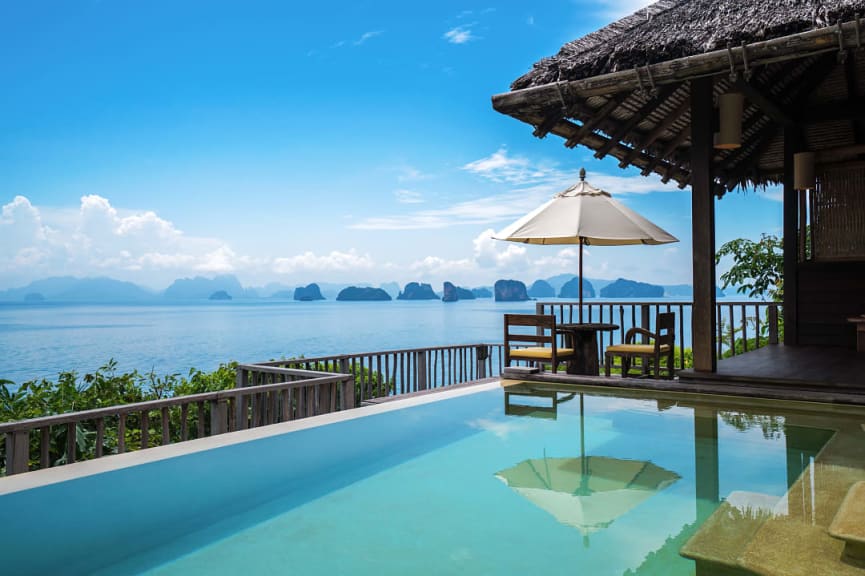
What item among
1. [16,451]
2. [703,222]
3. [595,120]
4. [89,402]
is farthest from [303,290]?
[16,451]

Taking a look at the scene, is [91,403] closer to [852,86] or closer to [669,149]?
[669,149]

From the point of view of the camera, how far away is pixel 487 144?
72875mm

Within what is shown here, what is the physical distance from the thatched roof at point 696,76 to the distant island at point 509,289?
197 ft

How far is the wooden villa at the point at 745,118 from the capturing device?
18.3 ft

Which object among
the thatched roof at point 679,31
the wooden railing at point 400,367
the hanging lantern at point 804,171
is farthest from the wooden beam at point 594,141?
the wooden railing at point 400,367

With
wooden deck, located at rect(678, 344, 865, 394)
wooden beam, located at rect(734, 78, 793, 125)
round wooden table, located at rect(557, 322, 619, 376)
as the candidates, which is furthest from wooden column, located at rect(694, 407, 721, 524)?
wooden beam, located at rect(734, 78, 793, 125)

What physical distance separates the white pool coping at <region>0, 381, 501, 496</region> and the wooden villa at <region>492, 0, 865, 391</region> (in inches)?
129

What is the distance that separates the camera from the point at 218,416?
198 inches

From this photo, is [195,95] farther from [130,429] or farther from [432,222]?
[130,429]

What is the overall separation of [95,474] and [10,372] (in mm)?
49416

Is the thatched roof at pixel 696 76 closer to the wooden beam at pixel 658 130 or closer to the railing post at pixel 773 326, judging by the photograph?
the wooden beam at pixel 658 130

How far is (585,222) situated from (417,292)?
8311cm

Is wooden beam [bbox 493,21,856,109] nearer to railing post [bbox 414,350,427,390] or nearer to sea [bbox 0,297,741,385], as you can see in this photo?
railing post [bbox 414,350,427,390]

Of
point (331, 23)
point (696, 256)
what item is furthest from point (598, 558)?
point (331, 23)
